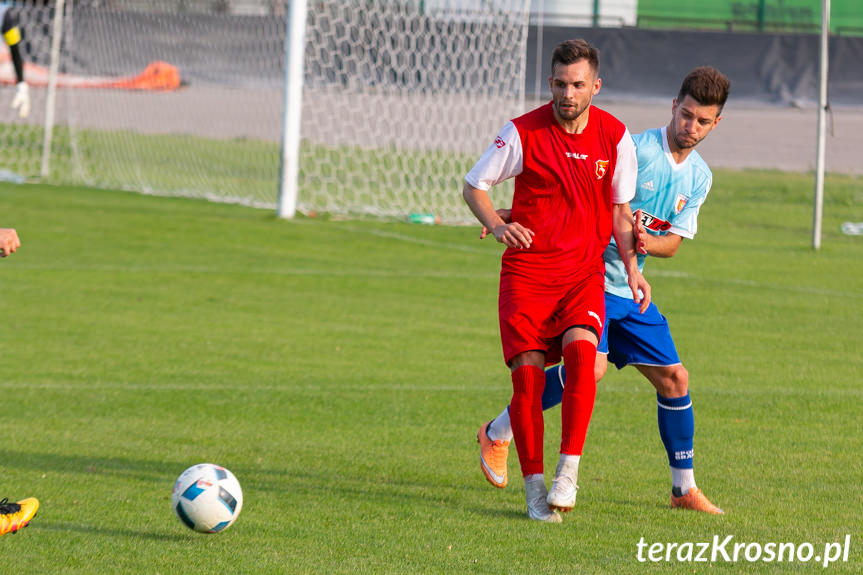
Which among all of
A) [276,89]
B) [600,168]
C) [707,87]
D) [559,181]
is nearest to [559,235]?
[559,181]

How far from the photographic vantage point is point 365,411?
277 inches

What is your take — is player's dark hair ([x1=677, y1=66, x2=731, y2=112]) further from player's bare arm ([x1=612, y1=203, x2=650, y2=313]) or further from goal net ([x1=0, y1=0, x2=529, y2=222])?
goal net ([x1=0, y1=0, x2=529, y2=222])

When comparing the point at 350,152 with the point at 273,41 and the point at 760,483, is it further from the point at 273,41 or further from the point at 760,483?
the point at 760,483

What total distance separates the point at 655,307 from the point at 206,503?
2066mm

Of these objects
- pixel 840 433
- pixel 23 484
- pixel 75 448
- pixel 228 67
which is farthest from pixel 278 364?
pixel 228 67

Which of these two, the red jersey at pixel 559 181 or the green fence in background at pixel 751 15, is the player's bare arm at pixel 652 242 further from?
the green fence in background at pixel 751 15

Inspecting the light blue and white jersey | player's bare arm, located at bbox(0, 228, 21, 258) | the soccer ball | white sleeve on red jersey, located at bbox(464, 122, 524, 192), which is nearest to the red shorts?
the light blue and white jersey

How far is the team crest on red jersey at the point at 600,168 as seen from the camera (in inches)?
203

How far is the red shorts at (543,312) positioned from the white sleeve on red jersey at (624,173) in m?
0.39

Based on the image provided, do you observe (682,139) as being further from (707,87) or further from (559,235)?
(559,235)

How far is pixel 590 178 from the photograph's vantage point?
5.18 m

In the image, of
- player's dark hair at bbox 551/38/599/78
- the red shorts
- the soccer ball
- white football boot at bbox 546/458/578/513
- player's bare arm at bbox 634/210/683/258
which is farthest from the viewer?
player's bare arm at bbox 634/210/683/258

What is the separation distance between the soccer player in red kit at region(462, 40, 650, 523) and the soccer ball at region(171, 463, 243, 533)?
46.8 inches

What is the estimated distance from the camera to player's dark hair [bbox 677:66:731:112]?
5098 millimetres
